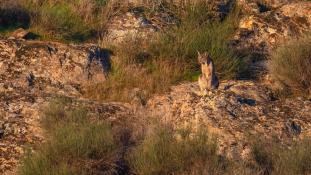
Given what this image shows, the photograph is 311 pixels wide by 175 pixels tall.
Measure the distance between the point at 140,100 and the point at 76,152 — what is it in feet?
7.00

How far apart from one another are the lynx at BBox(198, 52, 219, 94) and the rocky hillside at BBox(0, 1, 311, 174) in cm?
15

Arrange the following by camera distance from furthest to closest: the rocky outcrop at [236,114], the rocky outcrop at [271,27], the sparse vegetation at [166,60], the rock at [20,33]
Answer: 1. the rocky outcrop at [271,27]
2. the rock at [20,33]
3. the sparse vegetation at [166,60]
4. the rocky outcrop at [236,114]

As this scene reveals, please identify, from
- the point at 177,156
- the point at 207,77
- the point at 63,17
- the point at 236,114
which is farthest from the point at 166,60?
the point at 177,156

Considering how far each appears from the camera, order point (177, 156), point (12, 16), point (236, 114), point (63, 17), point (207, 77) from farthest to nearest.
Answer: point (63, 17), point (12, 16), point (207, 77), point (236, 114), point (177, 156)

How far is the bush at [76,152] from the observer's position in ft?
30.4

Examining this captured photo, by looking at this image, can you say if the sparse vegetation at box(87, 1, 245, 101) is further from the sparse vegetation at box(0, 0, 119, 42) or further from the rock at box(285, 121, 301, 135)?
the rock at box(285, 121, 301, 135)

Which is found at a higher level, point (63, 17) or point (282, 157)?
point (63, 17)

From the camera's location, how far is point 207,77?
37.0 ft

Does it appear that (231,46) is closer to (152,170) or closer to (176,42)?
(176,42)

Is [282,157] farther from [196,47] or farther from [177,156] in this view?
[196,47]

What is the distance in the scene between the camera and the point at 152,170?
941cm

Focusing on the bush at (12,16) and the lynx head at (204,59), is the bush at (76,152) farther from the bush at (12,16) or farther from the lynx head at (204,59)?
the bush at (12,16)

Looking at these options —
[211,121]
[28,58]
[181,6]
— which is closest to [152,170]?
[211,121]

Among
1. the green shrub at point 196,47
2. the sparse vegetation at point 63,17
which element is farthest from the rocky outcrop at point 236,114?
the sparse vegetation at point 63,17
